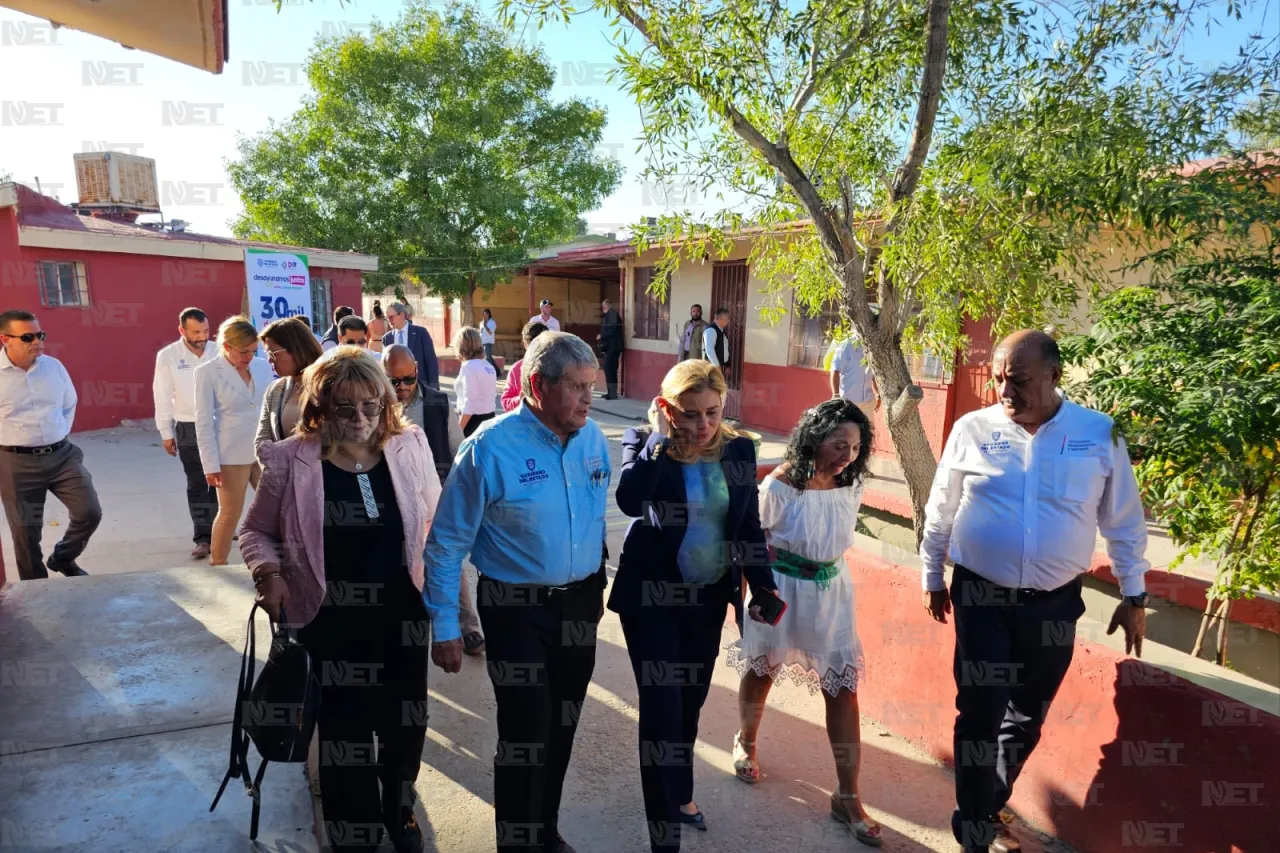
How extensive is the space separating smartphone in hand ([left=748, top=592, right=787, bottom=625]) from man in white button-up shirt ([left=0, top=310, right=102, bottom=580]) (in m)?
4.67

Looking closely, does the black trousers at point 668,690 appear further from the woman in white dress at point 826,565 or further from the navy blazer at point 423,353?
the navy blazer at point 423,353

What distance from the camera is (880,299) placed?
520 cm

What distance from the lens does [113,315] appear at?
12.5m

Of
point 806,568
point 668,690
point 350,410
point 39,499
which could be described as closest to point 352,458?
point 350,410

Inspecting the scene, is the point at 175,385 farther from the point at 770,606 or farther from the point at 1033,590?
the point at 1033,590

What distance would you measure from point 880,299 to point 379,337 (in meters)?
4.74

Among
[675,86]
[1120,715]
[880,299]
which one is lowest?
[1120,715]

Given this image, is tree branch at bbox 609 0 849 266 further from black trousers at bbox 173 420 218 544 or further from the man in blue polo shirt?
black trousers at bbox 173 420 218 544

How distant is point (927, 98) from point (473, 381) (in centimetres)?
376

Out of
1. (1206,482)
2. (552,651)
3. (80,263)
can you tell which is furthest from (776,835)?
(80,263)

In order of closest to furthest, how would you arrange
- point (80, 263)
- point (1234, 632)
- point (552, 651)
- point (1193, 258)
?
point (552, 651)
point (1193, 258)
point (1234, 632)
point (80, 263)

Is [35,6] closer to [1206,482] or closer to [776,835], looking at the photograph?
[776,835]

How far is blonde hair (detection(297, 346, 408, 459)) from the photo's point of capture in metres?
2.52

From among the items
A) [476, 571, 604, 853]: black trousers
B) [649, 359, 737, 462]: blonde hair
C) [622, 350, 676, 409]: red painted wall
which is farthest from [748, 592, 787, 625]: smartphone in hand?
[622, 350, 676, 409]: red painted wall
